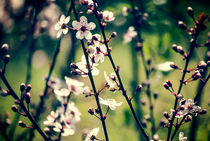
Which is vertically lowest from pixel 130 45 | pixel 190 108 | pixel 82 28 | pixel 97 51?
pixel 130 45

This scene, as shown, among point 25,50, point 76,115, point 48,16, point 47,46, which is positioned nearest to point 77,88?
point 76,115

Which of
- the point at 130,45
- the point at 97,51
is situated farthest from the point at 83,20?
the point at 130,45

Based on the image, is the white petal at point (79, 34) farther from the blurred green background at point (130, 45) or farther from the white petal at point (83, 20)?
the blurred green background at point (130, 45)

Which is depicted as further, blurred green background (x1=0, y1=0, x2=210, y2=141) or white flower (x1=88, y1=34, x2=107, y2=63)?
blurred green background (x1=0, y1=0, x2=210, y2=141)

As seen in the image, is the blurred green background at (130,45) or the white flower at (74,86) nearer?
the white flower at (74,86)

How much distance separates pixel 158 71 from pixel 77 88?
1204 millimetres

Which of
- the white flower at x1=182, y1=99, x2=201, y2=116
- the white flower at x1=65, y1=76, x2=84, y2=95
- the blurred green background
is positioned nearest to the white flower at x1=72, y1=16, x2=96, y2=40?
the white flower at x1=65, y1=76, x2=84, y2=95

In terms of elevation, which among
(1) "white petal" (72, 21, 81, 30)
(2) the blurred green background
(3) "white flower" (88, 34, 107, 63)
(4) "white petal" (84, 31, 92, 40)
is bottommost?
(2) the blurred green background

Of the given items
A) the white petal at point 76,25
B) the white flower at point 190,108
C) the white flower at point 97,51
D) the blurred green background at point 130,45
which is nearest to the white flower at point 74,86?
the white flower at point 97,51

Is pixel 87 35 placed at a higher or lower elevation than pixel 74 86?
higher

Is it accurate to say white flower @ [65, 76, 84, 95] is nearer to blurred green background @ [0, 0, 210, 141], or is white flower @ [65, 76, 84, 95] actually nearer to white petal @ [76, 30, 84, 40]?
white petal @ [76, 30, 84, 40]

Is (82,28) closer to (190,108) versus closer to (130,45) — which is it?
(190,108)

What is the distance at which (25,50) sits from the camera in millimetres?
3080

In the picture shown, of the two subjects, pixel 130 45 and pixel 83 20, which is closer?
pixel 83 20
